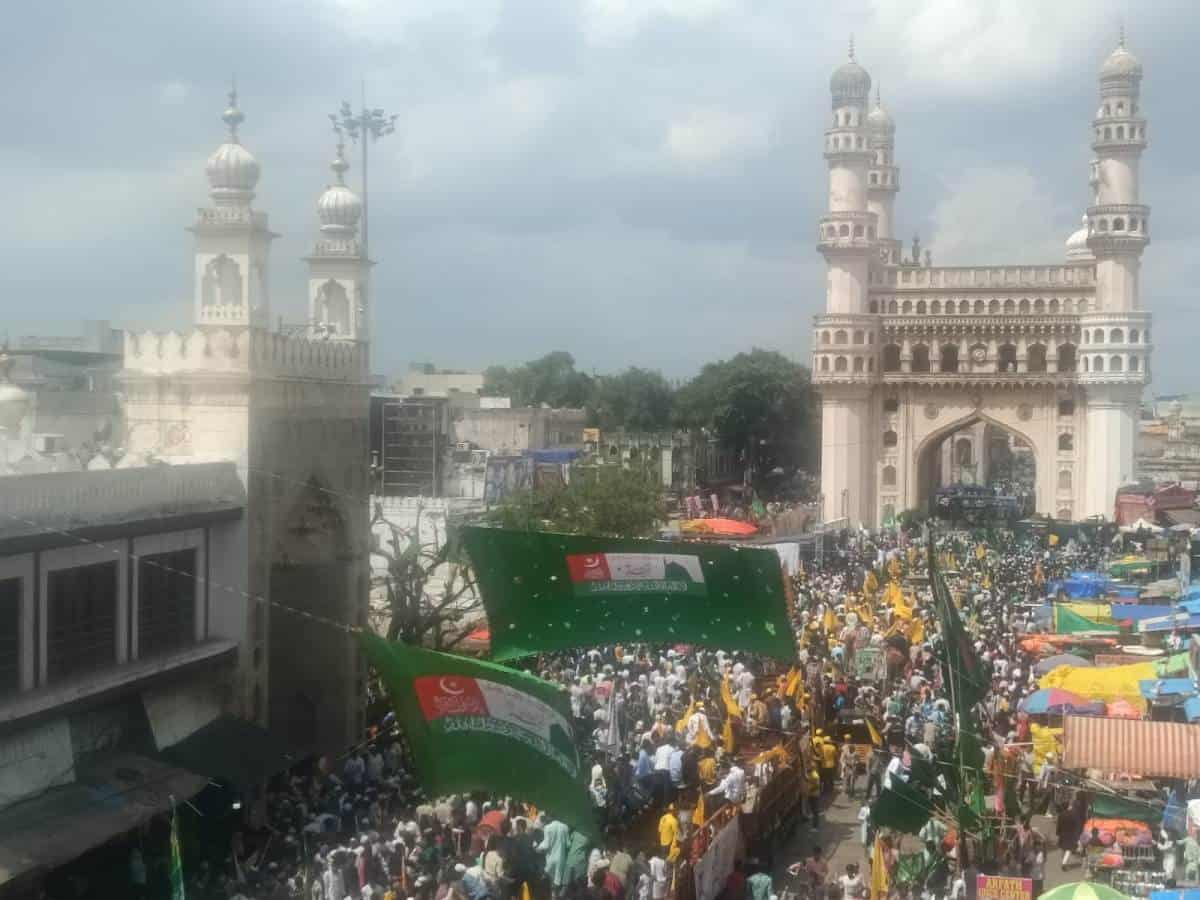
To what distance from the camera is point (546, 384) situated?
3351 inches

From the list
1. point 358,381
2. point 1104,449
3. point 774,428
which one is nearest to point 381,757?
point 358,381

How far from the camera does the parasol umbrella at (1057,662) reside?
18.1 meters

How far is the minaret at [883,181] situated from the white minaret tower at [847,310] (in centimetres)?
676

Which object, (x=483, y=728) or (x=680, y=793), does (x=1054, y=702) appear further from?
(x=483, y=728)

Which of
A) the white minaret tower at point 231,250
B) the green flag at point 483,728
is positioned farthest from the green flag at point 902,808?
the white minaret tower at point 231,250

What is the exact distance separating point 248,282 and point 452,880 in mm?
7915

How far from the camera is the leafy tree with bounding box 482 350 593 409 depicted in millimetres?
83919

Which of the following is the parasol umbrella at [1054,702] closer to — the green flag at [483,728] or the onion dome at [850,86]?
the green flag at [483,728]

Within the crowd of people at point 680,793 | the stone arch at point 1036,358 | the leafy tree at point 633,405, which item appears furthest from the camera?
the leafy tree at point 633,405

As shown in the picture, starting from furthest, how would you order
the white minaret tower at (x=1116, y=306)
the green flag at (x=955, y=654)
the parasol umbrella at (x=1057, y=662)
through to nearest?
the white minaret tower at (x=1116, y=306)
the parasol umbrella at (x=1057, y=662)
the green flag at (x=955, y=654)

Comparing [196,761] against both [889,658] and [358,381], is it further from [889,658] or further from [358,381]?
[889,658]

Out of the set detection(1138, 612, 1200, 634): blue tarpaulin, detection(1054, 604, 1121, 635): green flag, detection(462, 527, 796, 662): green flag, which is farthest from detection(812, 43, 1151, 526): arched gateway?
detection(462, 527, 796, 662): green flag

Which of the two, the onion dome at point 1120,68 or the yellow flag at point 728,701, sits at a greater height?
the onion dome at point 1120,68

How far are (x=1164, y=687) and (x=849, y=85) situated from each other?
34601 mm
